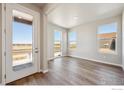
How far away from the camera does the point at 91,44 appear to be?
5316 mm

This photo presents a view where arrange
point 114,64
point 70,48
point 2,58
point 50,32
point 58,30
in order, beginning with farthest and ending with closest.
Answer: point 70,48
point 58,30
point 50,32
point 114,64
point 2,58

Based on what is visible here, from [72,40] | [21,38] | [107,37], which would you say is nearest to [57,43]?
[72,40]

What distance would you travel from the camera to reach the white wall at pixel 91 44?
3.96 meters

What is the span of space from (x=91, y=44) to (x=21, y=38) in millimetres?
4220

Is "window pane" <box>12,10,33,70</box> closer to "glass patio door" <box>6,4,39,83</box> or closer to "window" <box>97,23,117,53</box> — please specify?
"glass patio door" <box>6,4,39,83</box>

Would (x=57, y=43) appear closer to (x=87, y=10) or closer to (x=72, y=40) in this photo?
(x=72, y=40)

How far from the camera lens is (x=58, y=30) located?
6375mm

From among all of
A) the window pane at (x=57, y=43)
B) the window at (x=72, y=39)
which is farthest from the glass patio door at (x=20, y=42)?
the window at (x=72, y=39)

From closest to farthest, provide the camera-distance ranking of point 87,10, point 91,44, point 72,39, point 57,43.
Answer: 1. point 87,10
2. point 91,44
3. point 57,43
4. point 72,39

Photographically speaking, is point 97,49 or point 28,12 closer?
point 28,12

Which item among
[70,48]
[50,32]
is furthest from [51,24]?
[70,48]

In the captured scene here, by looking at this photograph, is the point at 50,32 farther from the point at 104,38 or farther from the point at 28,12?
the point at 104,38
